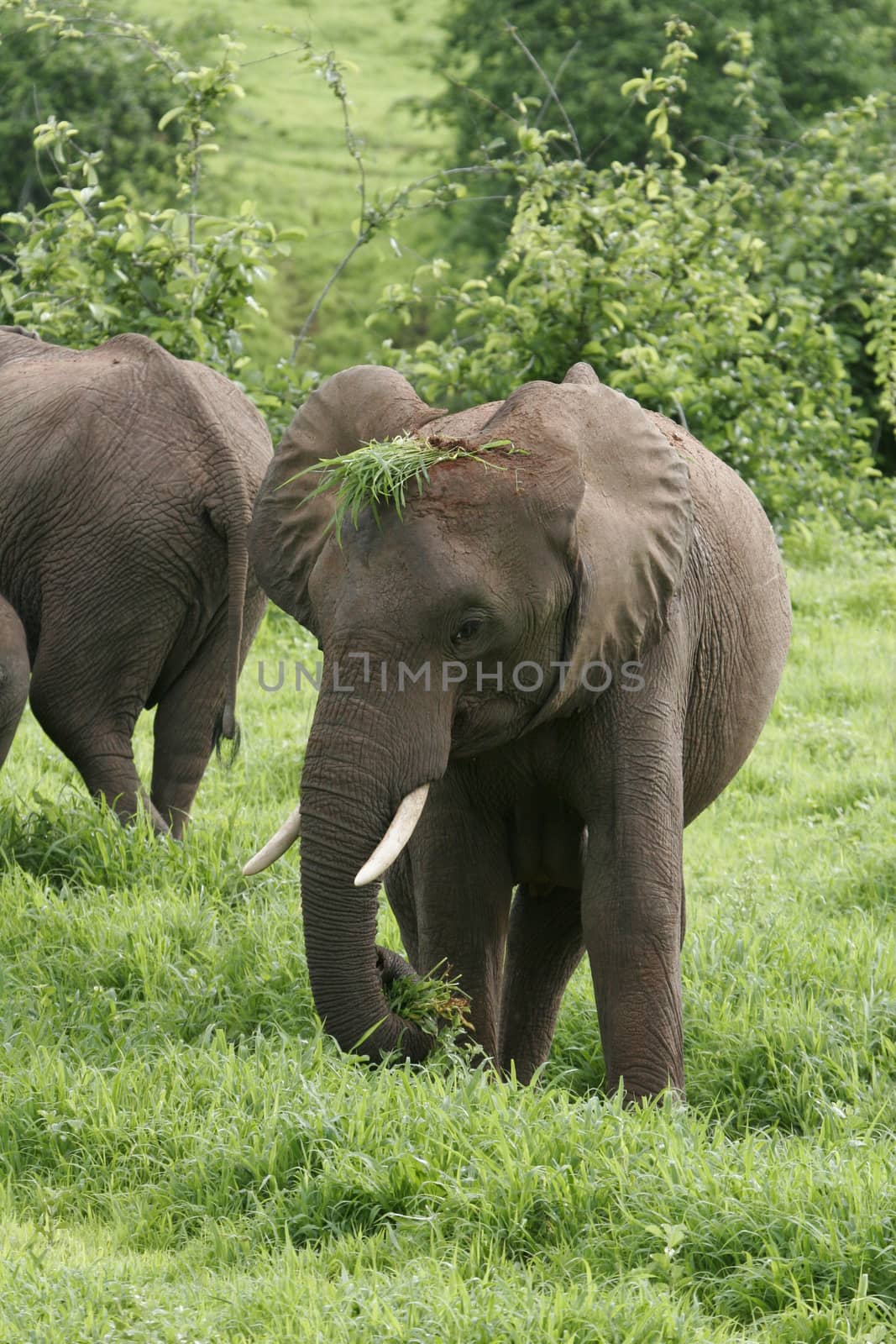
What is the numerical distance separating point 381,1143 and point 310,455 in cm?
159

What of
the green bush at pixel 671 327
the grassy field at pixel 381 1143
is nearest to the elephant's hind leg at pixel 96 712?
the grassy field at pixel 381 1143

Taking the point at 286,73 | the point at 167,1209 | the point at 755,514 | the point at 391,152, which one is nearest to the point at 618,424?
the point at 755,514

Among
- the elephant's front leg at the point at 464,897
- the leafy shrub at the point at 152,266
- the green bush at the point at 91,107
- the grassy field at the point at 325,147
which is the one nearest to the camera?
the elephant's front leg at the point at 464,897

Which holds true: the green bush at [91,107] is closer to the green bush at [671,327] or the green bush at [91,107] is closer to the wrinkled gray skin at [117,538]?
the green bush at [671,327]

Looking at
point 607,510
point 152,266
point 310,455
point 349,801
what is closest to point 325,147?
point 152,266

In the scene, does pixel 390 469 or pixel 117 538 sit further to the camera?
Answer: pixel 117 538

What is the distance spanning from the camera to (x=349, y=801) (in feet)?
12.1

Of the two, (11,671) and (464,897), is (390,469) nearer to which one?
(464,897)

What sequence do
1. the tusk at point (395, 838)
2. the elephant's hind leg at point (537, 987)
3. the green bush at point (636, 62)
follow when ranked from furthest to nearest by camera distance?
the green bush at point (636, 62) < the elephant's hind leg at point (537, 987) < the tusk at point (395, 838)

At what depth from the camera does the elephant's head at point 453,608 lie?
3.71 metres

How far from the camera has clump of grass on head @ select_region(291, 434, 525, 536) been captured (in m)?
3.74

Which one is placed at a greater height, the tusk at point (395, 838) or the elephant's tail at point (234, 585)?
the tusk at point (395, 838)

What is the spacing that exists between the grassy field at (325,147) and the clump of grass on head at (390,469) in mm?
20943

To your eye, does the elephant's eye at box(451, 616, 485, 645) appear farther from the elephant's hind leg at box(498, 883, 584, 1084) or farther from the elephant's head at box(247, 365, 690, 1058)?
the elephant's hind leg at box(498, 883, 584, 1084)
